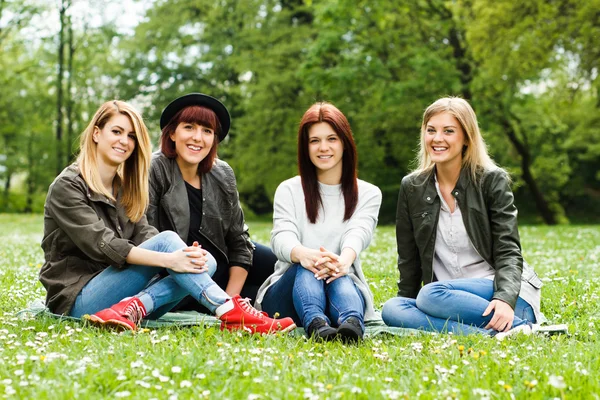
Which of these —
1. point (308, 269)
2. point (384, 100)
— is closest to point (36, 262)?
point (308, 269)

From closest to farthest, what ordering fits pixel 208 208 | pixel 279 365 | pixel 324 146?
pixel 279 365 < pixel 324 146 < pixel 208 208

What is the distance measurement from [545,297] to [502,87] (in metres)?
18.4

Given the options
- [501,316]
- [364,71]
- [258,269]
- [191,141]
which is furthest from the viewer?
[364,71]

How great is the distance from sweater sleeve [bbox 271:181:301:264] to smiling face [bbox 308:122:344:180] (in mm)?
362

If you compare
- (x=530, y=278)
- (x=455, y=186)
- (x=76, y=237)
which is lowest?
(x=530, y=278)

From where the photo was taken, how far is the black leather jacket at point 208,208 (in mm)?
5719

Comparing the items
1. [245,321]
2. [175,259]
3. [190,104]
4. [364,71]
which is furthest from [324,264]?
[364,71]

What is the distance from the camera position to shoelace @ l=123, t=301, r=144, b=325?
4.68 m

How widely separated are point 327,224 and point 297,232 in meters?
0.28

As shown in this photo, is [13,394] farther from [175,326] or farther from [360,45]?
[360,45]

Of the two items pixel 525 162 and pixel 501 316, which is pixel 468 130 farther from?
pixel 525 162

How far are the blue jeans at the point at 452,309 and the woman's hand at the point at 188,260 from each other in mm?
1610

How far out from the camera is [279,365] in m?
3.71

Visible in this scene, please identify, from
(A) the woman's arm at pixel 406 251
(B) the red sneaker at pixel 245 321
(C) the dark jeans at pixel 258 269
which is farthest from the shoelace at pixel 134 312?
(A) the woman's arm at pixel 406 251
